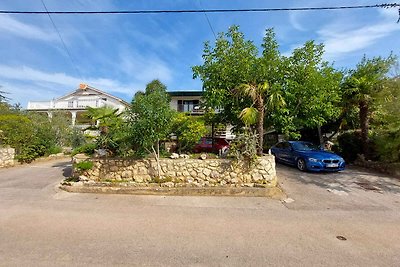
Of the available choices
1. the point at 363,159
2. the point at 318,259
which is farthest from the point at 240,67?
the point at 363,159

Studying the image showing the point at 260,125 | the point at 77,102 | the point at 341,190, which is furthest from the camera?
the point at 77,102

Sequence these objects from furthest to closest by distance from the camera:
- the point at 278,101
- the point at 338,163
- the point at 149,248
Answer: the point at 338,163, the point at 278,101, the point at 149,248

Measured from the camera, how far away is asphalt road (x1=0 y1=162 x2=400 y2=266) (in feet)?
11.6

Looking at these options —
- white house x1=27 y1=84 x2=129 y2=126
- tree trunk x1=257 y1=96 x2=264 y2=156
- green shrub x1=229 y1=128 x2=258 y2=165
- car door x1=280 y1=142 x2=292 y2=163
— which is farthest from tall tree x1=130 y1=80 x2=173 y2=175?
white house x1=27 y1=84 x2=129 y2=126

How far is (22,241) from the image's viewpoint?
4.02m

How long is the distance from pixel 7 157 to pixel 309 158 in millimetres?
15216

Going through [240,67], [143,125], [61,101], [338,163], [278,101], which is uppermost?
[61,101]

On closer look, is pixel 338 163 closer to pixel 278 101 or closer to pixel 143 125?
pixel 278 101

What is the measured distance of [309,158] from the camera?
32.9 feet

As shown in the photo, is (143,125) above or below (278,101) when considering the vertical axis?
below

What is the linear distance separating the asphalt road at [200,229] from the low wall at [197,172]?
0.98m

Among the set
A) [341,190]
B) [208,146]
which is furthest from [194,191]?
[341,190]

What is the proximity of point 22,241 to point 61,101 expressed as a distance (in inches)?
1243

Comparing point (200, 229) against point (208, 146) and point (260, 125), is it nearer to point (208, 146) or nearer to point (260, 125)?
point (260, 125)
